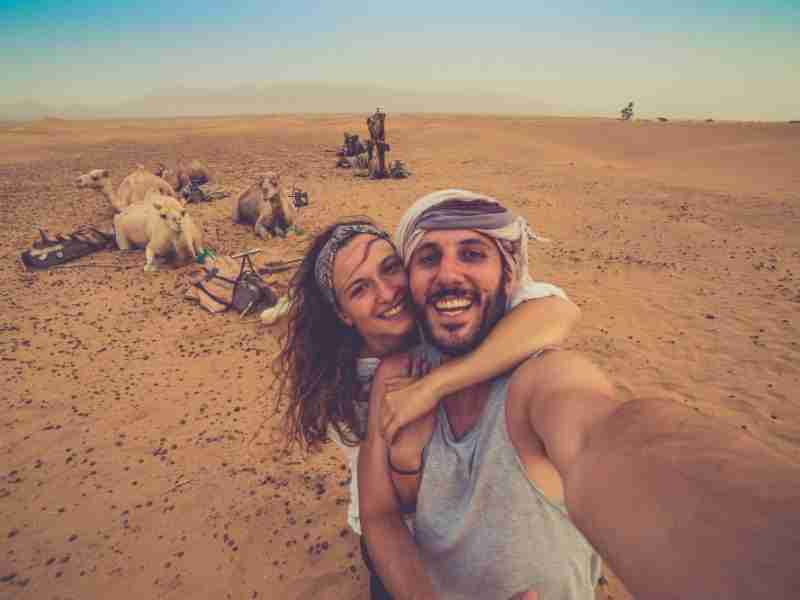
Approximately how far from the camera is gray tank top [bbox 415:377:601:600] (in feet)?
4.76

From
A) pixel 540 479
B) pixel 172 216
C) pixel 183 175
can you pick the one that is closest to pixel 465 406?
pixel 540 479

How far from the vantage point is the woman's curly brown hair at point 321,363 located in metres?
2.46

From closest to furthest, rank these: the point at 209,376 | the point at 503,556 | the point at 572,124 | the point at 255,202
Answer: the point at 503,556 → the point at 209,376 → the point at 255,202 → the point at 572,124

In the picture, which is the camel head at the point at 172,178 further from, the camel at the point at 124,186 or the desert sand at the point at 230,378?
the desert sand at the point at 230,378

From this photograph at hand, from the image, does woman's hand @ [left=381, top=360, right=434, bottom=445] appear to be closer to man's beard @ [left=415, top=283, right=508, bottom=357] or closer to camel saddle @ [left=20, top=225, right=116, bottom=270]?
man's beard @ [left=415, top=283, right=508, bottom=357]

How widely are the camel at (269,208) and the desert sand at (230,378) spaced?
1.74 feet

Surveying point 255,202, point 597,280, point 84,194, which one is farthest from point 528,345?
point 84,194

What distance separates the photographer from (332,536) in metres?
3.24

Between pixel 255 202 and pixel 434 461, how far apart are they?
10846 millimetres

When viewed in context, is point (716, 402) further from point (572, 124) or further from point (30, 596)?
point (572, 124)

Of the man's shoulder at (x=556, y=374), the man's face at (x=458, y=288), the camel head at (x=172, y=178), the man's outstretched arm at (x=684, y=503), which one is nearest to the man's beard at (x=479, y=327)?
the man's face at (x=458, y=288)

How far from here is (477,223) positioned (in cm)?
190

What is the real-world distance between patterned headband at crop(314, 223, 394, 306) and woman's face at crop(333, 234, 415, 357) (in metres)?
0.06

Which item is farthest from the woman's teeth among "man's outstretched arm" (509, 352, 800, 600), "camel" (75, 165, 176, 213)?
"camel" (75, 165, 176, 213)
